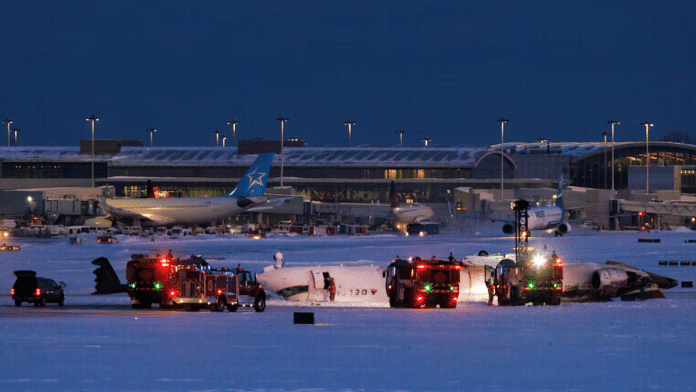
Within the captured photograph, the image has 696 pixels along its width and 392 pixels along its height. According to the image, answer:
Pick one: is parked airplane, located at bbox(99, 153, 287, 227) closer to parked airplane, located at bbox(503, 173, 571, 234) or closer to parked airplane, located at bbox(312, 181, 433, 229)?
parked airplane, located at bbox(312, 181, 433, 229)

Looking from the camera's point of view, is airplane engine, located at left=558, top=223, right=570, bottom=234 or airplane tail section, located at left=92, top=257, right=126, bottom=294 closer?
airplane tail section, located at left=92, top=257, right=126, bottom=294

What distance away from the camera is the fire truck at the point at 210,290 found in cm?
3259

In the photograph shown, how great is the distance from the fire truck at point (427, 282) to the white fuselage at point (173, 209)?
65.0 m

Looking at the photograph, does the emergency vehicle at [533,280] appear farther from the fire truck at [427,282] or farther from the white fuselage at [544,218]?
the white fuselage at [544,218]

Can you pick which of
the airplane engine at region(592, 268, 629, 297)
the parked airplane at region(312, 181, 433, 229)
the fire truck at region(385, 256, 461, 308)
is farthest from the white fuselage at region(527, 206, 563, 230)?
the fire truck at region(385, 256, 461, 308)

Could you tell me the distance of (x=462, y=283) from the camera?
4181 cm

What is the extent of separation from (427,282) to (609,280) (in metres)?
11.5

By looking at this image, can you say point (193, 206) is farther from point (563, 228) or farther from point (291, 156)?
point (291, 156)

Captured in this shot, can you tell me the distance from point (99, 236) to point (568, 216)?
6715cm

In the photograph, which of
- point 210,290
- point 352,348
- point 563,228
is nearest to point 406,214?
point 563,228

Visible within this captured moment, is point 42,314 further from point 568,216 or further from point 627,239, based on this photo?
point 568,216

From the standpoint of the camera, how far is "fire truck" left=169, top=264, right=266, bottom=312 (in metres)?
32.6

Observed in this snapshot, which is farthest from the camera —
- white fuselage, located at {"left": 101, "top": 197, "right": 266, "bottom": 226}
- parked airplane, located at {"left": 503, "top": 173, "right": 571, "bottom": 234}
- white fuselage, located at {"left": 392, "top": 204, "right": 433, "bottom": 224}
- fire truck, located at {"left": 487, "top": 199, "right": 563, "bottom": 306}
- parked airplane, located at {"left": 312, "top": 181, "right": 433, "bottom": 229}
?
parked airplane, located at {"left": 312, "top": 181, "right": 433, "bottom": 229}

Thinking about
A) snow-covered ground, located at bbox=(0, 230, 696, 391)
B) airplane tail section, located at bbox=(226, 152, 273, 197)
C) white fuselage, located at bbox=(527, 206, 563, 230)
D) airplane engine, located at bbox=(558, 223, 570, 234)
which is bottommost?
snow-covered ground, located at bbox=(0, 230, 696, 391)
